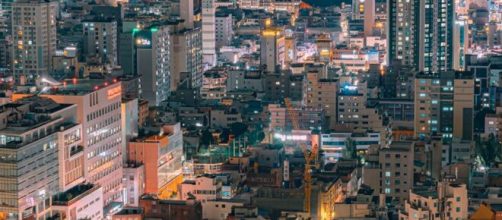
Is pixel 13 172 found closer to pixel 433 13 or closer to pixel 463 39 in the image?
pixel 433 13

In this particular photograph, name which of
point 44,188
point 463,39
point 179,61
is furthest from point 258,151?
point 463,39

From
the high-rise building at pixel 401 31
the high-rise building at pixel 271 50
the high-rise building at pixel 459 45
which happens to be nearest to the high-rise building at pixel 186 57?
the high-rise building at pixel 271 50

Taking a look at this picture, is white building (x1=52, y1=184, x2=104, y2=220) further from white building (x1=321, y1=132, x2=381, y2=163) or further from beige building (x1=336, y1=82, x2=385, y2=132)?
beige building (x1=336, y1=82, x2=385, y2=132)

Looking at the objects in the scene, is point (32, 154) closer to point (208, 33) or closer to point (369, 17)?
point (208, 33)

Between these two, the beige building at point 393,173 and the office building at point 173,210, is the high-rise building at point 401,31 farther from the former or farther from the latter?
the office building at point 173,210

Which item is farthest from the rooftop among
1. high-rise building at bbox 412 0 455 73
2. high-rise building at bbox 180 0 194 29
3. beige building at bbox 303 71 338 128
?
high-rise building at bbox 180 0 194 29
